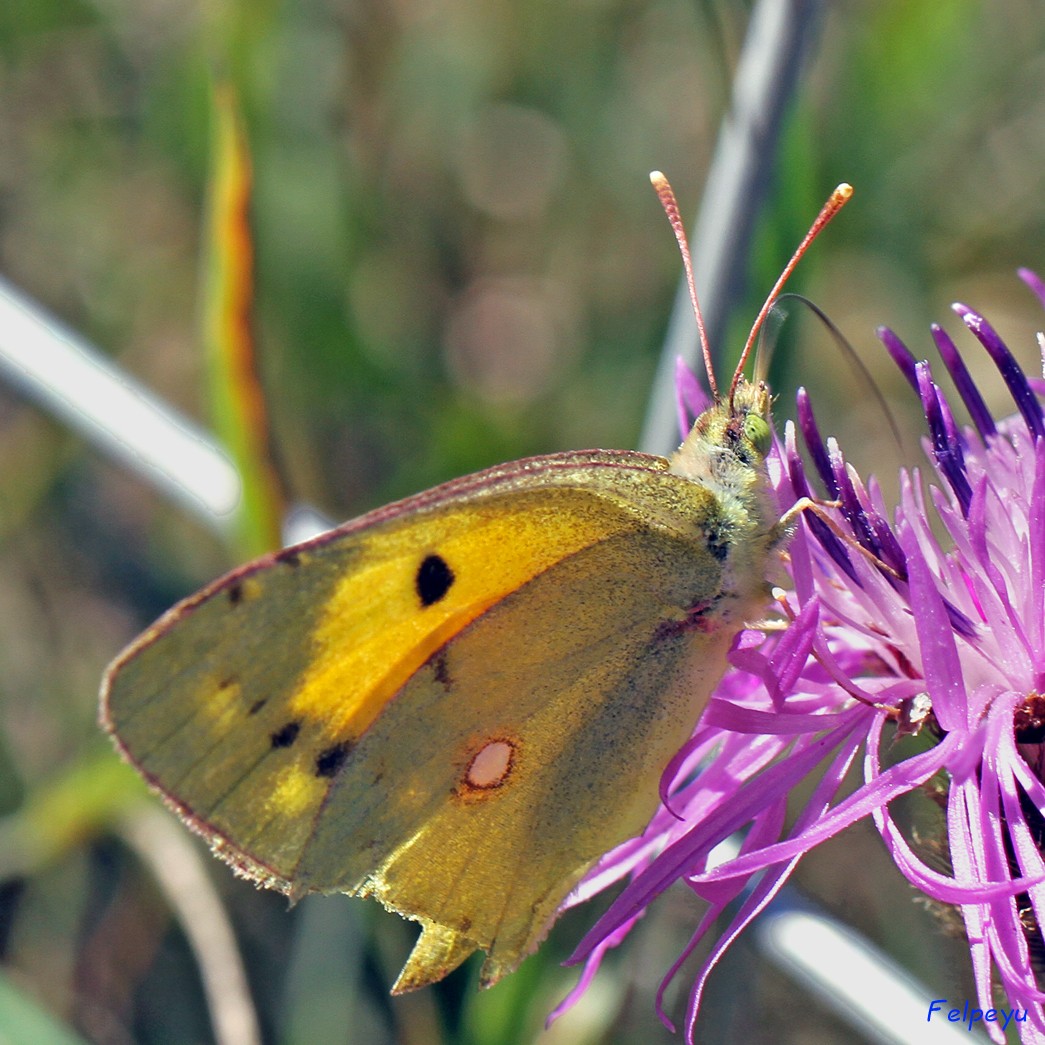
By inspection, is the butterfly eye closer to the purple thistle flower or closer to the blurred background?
the purple thistle flower

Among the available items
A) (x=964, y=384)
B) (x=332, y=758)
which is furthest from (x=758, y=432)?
(x=332, y=758)

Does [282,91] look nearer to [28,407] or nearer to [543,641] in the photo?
[28,407]

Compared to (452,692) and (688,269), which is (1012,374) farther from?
(452,692)

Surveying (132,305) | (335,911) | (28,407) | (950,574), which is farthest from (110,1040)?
(950,574)

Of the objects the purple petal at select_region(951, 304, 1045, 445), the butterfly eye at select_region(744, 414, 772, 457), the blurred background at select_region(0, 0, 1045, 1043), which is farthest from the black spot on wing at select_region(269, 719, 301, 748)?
the blurred background at select_region(0, 0, 1045, 1043)

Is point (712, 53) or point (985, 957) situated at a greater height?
point (712, 53)

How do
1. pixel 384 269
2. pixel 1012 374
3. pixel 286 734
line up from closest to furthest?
pixel 286 734, pixel 1012 374, pixel 384 269
